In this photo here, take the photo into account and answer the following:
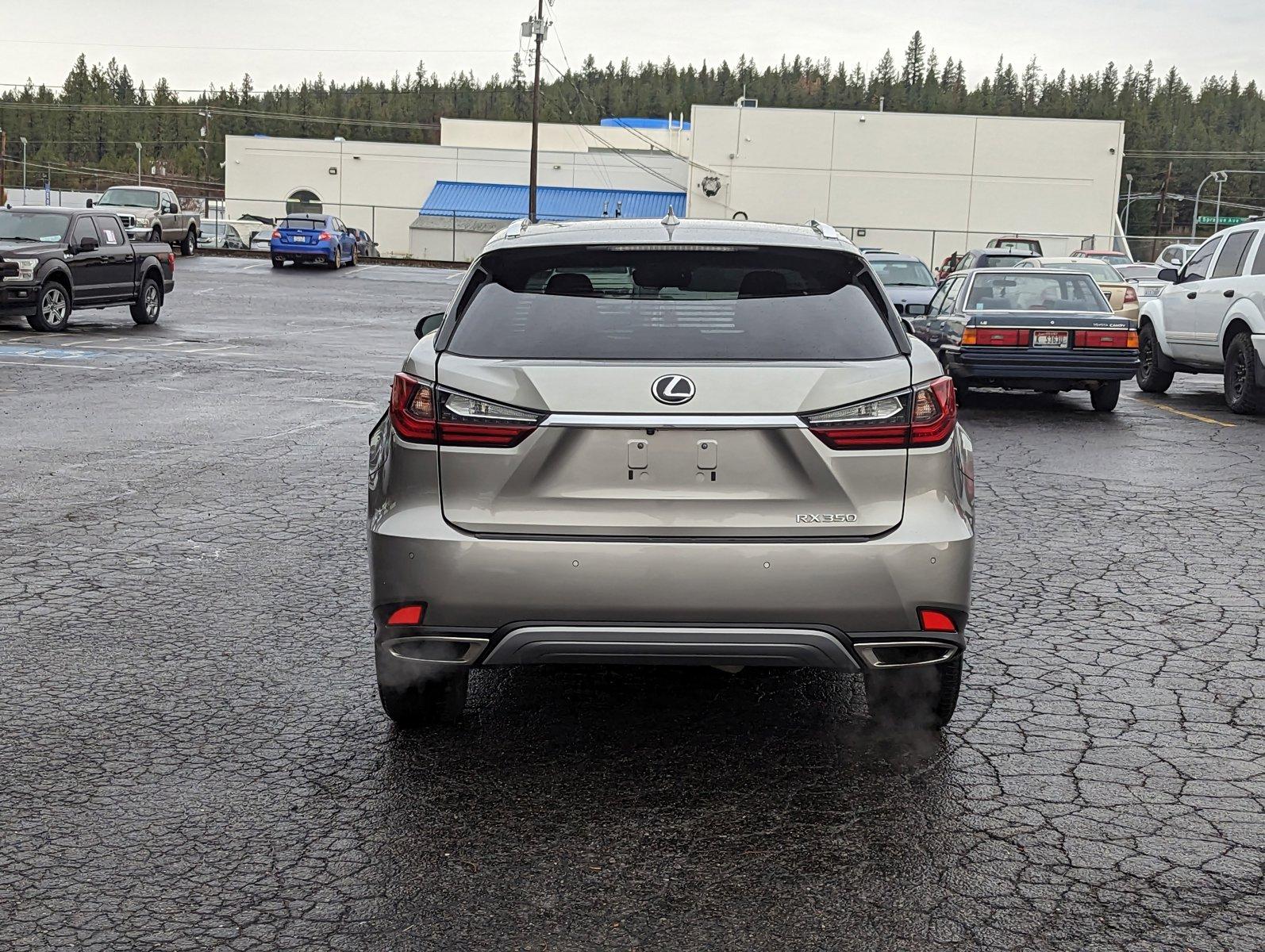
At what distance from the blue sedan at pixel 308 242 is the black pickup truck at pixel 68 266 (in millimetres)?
20792

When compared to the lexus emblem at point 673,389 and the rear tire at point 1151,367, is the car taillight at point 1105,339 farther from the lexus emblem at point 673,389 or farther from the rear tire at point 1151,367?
the lexus emblem at point 673,389

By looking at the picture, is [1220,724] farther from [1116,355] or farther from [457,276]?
[457,276]

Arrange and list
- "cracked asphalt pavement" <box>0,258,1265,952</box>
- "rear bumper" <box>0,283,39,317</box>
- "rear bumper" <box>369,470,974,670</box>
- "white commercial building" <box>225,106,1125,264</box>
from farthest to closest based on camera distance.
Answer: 1. "white commercial building" <box>225,106,1125,264</box>
2. "rear bumper" <box>0,283,39,317</box>
3. "rear bumper" <box>369,470,974,670</box>
4. "cracked asphalt pavement" <box>0,258,1265,952</box>

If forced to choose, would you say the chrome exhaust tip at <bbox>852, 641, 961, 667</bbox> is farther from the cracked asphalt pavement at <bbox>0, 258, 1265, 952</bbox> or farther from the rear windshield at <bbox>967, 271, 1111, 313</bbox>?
the rear windshield at <bbox>967, 271, 1111, 313</bbox>

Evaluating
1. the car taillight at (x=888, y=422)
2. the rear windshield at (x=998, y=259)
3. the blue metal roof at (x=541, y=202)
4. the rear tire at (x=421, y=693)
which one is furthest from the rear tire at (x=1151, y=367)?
the blue metal roof at (x=541, y=202)

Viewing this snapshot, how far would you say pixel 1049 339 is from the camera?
47.8ft

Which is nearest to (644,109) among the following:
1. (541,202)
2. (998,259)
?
(541,202)

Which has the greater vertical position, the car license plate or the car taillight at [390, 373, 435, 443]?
the car taillight at [390, 373, 435, 443]

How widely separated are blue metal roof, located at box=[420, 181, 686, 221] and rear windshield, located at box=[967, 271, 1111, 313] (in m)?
53.8

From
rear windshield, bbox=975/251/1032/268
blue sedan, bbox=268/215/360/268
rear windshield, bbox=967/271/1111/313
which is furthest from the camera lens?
blue sedan, bbox=268/215/360/268

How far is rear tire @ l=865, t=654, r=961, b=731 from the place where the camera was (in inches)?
188

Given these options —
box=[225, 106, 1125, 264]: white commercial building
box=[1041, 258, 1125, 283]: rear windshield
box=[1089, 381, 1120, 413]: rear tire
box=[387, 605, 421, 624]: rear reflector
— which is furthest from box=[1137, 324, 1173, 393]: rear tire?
box=[225, 106, 1125, 264]: white commercial building

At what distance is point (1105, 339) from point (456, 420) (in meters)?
11.7

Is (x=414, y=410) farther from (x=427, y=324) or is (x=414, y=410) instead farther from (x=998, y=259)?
(x=998, y=259)
